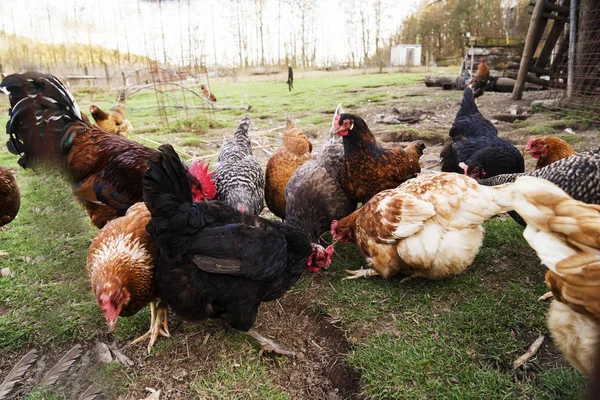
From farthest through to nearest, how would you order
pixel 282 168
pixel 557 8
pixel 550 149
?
pixel 557 8 < pixel 282 168 < pixel 550 149

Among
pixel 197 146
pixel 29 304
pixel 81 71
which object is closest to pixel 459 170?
pixel 81 71

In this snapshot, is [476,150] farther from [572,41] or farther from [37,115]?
[572,41]

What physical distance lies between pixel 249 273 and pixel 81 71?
1138 millimetres

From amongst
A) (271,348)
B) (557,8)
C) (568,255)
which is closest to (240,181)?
(271,348)

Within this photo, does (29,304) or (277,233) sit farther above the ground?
(277,233)

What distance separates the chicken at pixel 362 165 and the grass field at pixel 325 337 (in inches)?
26.4

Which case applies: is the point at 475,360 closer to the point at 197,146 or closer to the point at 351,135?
the point at 351,135

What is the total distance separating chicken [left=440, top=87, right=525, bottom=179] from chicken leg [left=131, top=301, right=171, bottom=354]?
2745 mm

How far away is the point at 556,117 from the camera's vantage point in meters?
5.80

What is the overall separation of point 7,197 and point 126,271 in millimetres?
1471

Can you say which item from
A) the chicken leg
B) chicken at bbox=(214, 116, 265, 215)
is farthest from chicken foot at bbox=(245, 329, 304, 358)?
chicken at bbox=(214, 116, 265, 215)

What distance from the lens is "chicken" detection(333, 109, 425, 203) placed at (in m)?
2.84

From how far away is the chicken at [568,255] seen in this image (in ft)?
3.86

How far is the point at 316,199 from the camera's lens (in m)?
2.72
